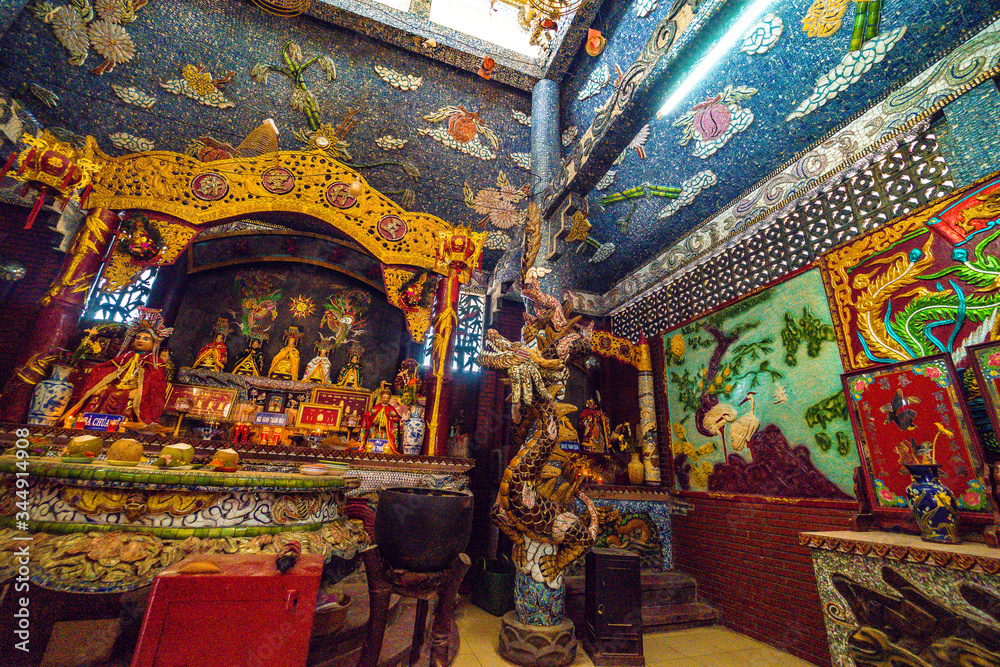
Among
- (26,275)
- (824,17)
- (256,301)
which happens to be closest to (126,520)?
(26,275)

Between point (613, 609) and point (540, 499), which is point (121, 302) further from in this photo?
point (613, 609)

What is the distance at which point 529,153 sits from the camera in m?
6.88

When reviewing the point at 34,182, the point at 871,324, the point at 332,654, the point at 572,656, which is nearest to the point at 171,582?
the point at 332,654

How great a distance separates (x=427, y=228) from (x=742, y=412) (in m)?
4.89

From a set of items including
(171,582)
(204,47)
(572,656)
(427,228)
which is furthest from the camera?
(427,228)

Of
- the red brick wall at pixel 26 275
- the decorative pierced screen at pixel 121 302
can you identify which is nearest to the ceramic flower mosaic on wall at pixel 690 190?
the decorative pierced screen at pixel 121 302

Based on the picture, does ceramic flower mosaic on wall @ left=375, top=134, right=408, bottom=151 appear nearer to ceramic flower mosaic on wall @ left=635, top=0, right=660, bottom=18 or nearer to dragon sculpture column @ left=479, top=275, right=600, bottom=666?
ceramic flower mosaic on wall @ left=635, top=0, right=660, bottom=18

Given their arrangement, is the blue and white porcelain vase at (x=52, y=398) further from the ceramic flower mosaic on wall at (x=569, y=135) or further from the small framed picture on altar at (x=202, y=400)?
the ceramic flower mosaic on wall at (x=569, y=135)

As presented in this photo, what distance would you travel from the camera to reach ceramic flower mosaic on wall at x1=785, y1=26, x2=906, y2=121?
3584 mm

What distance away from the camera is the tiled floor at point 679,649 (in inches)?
128

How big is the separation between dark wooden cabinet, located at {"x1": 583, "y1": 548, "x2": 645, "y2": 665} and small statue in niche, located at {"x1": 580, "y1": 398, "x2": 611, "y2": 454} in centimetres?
288

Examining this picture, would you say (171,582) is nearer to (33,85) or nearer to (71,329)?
(71,329)

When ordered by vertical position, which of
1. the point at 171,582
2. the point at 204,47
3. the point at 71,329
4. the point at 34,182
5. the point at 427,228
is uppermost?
the point at 204,47

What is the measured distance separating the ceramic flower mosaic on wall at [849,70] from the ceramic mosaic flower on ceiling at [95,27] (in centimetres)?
818
